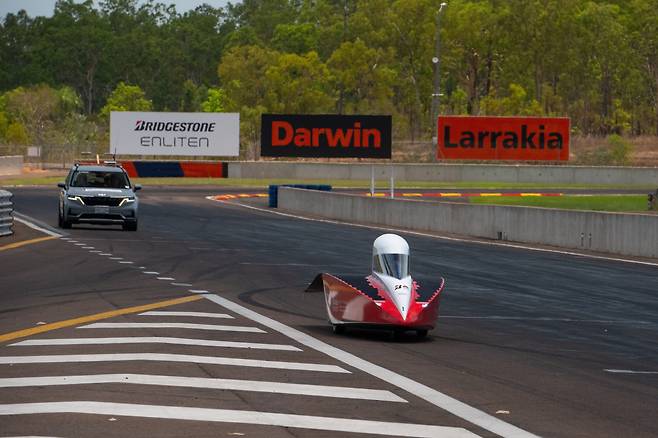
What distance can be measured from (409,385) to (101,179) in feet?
91.7

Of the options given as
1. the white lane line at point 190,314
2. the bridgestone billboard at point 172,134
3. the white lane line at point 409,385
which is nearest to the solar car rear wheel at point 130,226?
the white lane line at point 190,314

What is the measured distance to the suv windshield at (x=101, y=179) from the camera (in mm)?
39656

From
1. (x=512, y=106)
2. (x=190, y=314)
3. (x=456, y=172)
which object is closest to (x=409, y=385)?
(x=190, y=314)

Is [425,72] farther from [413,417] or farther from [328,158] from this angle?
[413,417]

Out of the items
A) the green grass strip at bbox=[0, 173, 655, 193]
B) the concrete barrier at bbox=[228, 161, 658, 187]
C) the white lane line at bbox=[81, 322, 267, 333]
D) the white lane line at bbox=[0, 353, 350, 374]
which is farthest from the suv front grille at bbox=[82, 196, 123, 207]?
the concrete barrier at bbox=[228, 161, 658, 187]

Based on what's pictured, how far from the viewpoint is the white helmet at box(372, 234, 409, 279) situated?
16.5 metres

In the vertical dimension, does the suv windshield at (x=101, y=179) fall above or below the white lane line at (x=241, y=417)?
above

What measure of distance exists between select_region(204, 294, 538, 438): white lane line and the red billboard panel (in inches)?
2827

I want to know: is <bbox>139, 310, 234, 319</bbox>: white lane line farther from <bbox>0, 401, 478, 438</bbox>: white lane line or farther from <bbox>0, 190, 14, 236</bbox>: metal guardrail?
<bbox>0, 190, 14, 236</bbox>: metal guardrail

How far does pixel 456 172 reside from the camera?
8906 centimetres

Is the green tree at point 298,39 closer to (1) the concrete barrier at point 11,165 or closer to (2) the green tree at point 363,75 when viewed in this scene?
(2) the green tree at point 363,75

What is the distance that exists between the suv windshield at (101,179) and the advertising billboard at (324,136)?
50.4m

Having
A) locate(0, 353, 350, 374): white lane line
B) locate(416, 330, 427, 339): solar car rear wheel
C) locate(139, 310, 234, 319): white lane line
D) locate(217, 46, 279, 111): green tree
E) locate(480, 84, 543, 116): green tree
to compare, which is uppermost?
locate(217, 46, 279, 111): green tree

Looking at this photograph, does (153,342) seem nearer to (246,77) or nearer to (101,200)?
(101,200)
